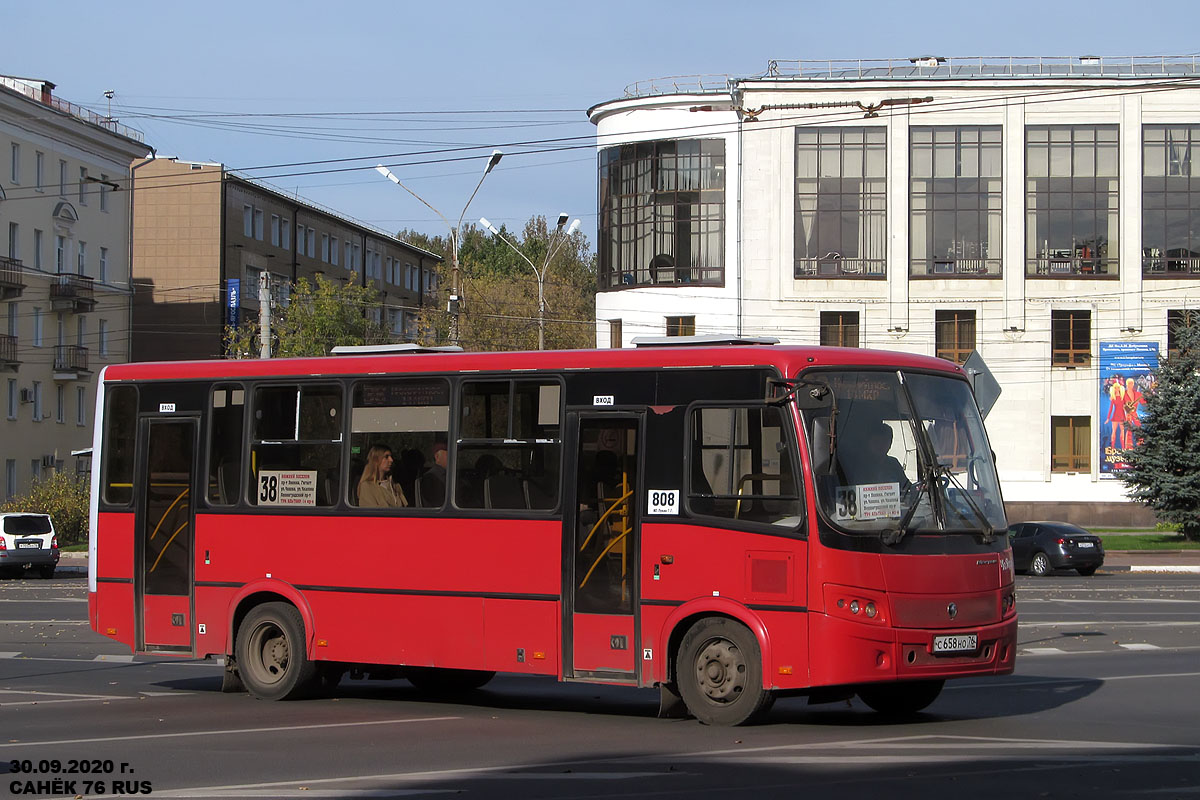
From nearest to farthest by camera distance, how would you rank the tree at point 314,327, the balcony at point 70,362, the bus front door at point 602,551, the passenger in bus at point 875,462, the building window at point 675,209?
the passenger in bus at point 875,462, the bus front door at point 602,551, the tree at point 314,327, the building window at point 675,209, the balcony at point 70,362

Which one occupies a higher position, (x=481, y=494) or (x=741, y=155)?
(x=741, y=155)

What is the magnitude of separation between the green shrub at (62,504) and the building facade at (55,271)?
7.24m

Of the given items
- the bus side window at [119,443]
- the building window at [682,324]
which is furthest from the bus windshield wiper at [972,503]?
the building window at [682,324]

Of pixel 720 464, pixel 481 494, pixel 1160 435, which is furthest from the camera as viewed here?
pixel 1160 435

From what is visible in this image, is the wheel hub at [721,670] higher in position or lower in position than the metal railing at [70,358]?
lower

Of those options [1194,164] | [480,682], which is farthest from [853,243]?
[480,682]

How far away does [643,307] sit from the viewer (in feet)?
189

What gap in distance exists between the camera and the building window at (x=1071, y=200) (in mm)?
55156

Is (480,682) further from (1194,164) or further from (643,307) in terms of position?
(1194,164)

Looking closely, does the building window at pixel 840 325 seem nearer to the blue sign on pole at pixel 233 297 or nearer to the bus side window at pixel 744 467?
the blue sign on pole at pixel 233 297

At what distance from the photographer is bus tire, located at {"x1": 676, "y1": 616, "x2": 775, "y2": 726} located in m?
11.4

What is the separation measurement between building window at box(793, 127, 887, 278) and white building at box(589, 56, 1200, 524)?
7 centimetres

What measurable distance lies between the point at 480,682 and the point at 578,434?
148 inches

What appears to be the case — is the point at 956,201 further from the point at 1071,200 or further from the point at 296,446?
the point at 296,446
